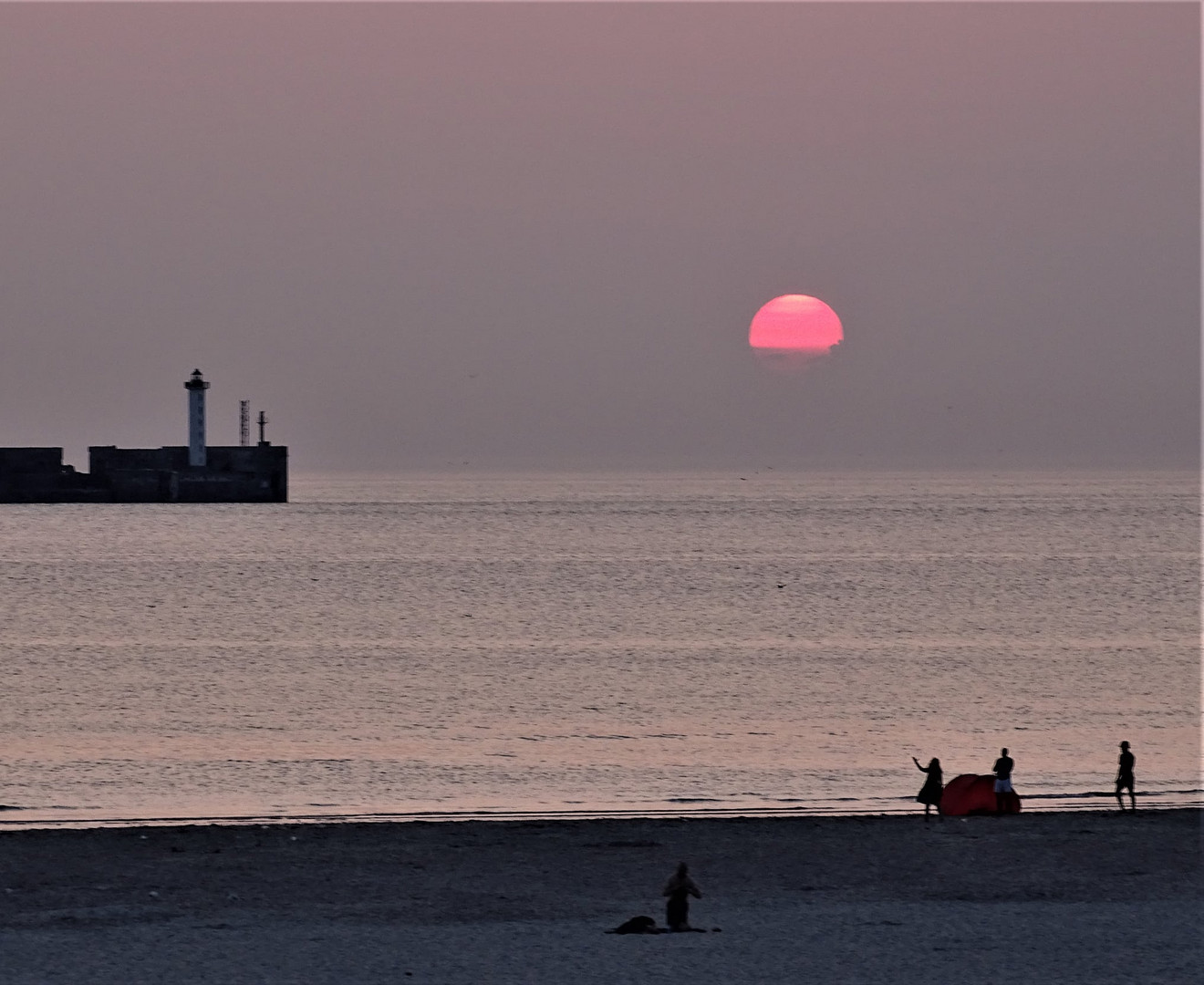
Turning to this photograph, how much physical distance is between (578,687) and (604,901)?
98.0 feet

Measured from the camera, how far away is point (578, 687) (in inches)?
1850

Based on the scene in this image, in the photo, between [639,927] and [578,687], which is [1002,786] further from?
[578,687]

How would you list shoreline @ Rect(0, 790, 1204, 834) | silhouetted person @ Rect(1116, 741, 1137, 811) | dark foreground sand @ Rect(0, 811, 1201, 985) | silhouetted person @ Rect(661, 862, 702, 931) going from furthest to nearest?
silhouetted person @ Rect(1116, 741, 1137, 811) < shoreline @ Rect(0, 790, 1204, 834) < silhouetted person @ Rect(661, 862, 702, 931) < dark foreground sand @ Rect(0, 811, 1201, 985)

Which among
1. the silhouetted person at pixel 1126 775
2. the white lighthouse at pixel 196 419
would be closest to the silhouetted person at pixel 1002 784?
the silhouetted person at pixel 1126 775

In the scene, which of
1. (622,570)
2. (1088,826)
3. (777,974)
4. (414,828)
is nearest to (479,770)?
(414,828)

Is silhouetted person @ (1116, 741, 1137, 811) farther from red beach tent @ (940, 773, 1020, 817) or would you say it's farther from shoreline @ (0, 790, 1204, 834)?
A: red beach tent @ (940, 773, 1020, 817)

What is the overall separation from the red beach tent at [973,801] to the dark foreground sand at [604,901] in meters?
0.62

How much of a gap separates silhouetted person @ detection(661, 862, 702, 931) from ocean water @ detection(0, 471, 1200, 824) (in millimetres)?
9725

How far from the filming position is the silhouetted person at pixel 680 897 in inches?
604

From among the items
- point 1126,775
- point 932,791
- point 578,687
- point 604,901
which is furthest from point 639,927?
point 578,687

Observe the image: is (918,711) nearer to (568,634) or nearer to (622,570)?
(568,634)

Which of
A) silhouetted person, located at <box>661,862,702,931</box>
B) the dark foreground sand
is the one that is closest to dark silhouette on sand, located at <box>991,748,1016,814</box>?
the dark foreground sand

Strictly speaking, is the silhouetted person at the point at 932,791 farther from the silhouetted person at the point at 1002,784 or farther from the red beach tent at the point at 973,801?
the silhouetted person at the point at 1002,784

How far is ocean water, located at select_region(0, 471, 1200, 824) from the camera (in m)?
28.9
